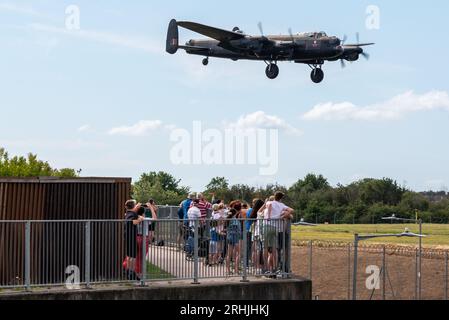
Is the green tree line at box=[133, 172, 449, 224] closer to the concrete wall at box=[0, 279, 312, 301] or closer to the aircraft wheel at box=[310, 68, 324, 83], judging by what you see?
the aircraft wheel at box=[310, 68, 324, 83]

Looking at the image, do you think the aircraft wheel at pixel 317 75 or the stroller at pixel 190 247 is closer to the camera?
the stroller at pixel 190 247

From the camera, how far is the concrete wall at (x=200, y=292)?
19469 millimetres

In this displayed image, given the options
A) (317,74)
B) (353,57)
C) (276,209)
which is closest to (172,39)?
(317,74)

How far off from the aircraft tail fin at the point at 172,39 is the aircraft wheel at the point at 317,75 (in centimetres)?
1287

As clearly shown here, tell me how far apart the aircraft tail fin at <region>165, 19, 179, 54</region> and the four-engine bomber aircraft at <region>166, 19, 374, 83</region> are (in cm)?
351

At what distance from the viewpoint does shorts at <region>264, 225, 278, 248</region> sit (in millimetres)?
22203

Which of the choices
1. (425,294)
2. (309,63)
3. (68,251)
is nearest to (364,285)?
(425,294)

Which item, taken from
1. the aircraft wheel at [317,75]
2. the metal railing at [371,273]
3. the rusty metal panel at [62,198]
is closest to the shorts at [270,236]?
the rusty metal panel at [62,198]

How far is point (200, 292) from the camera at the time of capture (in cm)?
2091

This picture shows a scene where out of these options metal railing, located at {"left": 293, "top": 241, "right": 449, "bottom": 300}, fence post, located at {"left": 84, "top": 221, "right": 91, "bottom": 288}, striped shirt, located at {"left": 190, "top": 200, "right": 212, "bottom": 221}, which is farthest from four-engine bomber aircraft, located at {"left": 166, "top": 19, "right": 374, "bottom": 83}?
fence post, located at {"left": 84, "top": 221, "right": 91, "bottom": 288}

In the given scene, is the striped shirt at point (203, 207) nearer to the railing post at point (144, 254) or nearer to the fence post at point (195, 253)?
the fence post at point (195, 253)

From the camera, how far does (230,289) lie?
21.3 m

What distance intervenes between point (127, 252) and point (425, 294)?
2400cm
